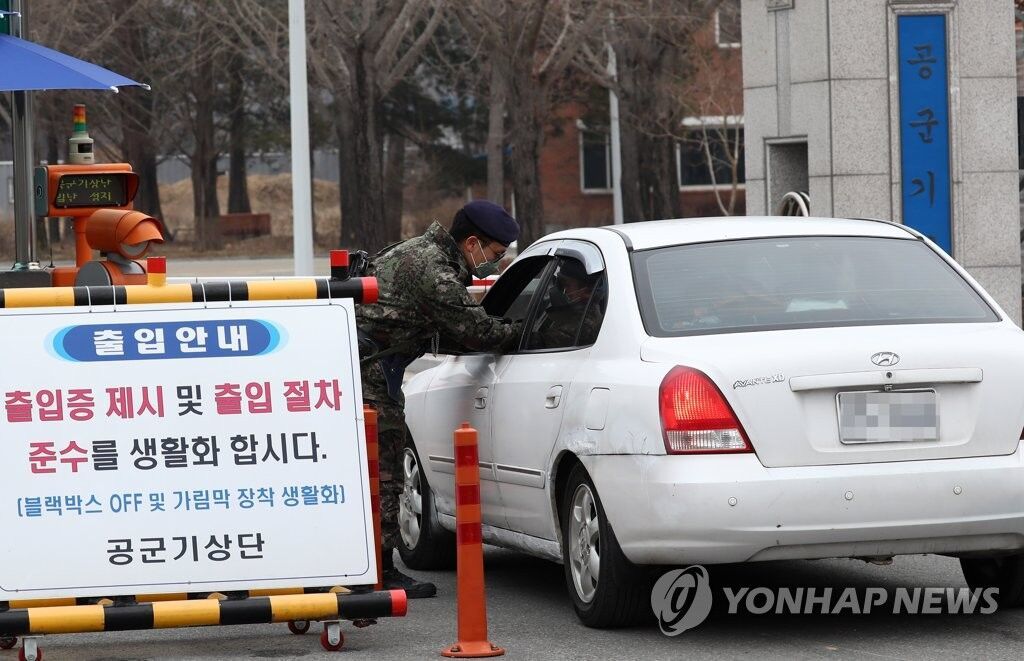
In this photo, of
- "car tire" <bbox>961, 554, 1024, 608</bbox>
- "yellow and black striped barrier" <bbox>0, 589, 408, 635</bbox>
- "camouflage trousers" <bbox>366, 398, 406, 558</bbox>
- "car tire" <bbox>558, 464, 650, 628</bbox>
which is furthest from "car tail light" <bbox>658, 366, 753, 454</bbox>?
"camouflage trousers" <bbox>366, 398, 406, 558</bbox>

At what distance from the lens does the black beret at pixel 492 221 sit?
778 centimetres

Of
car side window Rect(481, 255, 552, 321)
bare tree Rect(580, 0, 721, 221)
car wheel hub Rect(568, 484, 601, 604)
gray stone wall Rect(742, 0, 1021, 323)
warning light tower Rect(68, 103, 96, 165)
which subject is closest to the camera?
car wheel hub Rect(568, 484, 601, 604)

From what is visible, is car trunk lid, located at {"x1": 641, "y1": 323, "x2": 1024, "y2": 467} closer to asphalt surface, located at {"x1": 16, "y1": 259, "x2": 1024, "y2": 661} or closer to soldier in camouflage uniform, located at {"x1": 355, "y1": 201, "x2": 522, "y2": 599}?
asphalt surface, located at {"x1": 16, "y1": 259, "x2": 1024, "y2": 661}

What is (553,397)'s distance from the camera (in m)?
7.04

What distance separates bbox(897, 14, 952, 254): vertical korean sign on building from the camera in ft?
50.0

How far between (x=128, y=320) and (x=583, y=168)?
5461 cm

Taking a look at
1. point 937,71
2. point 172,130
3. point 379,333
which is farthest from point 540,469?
point 172,130

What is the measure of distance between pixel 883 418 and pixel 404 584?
2.58 m

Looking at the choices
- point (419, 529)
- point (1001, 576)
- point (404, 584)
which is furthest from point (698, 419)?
point (419, 529)

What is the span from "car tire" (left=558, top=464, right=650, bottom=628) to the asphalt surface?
9cm

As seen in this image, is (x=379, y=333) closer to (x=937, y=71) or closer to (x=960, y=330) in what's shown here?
(x=960, y=330)

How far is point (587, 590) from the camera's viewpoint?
22.3ft

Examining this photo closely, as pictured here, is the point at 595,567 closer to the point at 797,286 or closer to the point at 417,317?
the point at 797,286

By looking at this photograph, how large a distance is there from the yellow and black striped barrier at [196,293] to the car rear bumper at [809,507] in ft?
4.34
